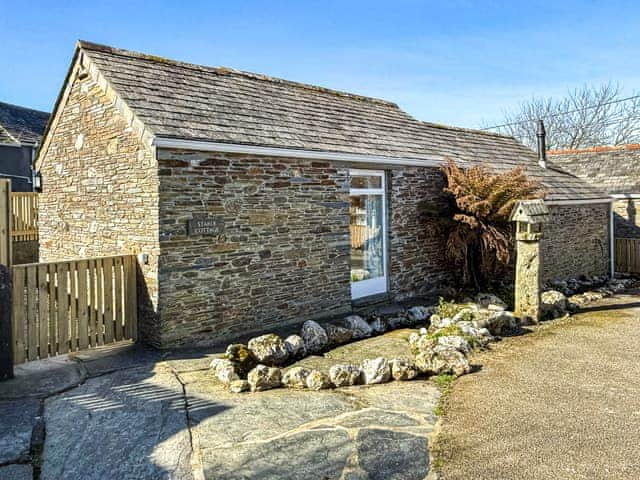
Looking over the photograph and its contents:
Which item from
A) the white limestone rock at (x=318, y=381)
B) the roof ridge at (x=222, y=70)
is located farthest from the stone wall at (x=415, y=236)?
the white limestone rock at (x=318, y=381)

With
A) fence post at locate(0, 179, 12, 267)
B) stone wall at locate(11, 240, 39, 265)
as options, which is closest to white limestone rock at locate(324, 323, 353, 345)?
fence post at locate(0, 179, 12, 267)

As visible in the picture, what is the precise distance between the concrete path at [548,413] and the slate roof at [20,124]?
68.7 feet

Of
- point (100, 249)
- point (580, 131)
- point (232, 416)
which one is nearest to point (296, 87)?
point (100, 249)

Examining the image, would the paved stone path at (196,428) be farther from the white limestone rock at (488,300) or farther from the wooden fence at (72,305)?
the white limestone rock at (488,300)

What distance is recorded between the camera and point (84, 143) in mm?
9258

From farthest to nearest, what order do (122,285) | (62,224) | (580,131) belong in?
(580,131), (62,224), (122,285)

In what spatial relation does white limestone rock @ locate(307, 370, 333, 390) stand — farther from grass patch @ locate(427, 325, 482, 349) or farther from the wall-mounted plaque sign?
the wall-mounted plaque sign

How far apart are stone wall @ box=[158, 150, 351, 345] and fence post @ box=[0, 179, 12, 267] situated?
1951mm

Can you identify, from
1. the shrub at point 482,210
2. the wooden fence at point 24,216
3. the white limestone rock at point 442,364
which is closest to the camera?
the white limestone rock at point 442,364

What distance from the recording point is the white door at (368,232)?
10.4 metres

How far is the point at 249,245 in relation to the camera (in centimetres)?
832

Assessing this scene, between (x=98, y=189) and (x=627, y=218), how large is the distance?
749 inches

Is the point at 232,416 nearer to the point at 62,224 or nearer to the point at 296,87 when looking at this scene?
the point at 62,224

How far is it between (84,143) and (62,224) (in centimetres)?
202
